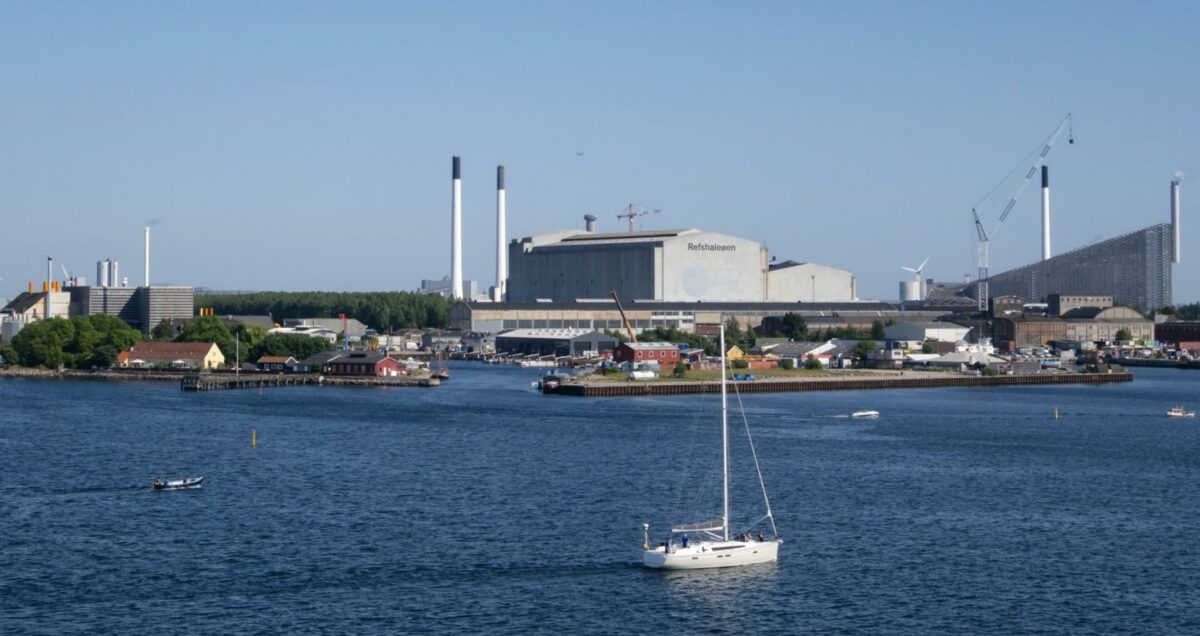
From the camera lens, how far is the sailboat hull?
51.8ft

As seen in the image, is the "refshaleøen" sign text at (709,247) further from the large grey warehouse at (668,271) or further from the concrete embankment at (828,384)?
the concrete embankment at (828,384)

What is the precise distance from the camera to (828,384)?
4484 cm

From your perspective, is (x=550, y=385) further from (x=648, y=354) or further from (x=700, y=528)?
(x=700, y=528)

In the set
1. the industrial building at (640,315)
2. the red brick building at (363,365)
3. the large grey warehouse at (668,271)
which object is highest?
the large grey warehouse at (668,271)

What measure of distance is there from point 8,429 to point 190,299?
38694 millimetres

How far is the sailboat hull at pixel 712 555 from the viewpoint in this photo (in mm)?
15773

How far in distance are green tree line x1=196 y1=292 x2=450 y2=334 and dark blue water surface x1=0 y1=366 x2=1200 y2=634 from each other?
4523cm

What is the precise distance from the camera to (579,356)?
58.7m

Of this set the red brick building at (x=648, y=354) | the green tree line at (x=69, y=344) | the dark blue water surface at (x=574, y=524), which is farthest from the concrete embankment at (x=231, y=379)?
the dark blue water surface at (x=574, y=524)

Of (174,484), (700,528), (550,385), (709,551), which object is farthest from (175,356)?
(709,551)

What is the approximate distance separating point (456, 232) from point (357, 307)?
8.40 m

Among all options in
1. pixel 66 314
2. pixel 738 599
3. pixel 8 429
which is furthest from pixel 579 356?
pixel 738 599

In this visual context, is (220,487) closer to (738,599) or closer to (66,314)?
(738,599)

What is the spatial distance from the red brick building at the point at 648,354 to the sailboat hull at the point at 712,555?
3178cm
